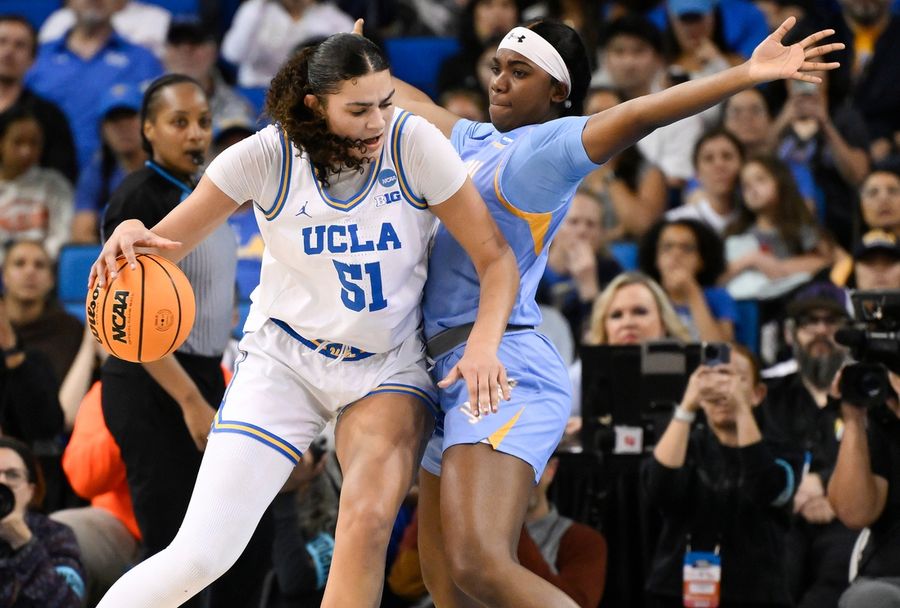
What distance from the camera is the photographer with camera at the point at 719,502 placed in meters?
5.66

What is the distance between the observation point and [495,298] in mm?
3955

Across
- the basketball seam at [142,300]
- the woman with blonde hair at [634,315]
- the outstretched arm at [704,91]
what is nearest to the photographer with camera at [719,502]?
the woman with blonde hair at [634,315]

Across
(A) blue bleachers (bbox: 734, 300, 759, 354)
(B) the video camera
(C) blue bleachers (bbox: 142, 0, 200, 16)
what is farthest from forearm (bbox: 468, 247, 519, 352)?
(C) blue bleachers (bbox: 142, 0, 200, 16)

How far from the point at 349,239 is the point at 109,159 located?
520 centimetres

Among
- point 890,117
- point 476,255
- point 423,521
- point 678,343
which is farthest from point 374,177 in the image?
point 890,117

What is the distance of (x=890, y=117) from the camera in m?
9.52

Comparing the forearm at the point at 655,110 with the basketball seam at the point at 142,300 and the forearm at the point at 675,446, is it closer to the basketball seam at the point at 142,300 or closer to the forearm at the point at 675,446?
the basketball seam at the point at 142,300

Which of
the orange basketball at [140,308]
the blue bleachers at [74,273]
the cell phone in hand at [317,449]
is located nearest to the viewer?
the orange basketball at [140,308]

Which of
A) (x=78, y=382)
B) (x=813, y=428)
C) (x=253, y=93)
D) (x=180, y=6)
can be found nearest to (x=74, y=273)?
(x=78, y=382)

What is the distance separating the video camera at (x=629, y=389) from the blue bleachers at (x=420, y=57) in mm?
4593

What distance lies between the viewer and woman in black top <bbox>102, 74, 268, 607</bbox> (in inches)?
192

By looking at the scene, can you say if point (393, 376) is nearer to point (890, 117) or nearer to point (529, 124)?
point (529, 124)

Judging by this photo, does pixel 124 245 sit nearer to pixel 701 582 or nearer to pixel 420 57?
pixel 701 582

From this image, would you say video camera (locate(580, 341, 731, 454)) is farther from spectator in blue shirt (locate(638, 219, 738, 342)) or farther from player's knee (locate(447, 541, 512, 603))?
player's knee (locate(447, 541, 512, 603))
